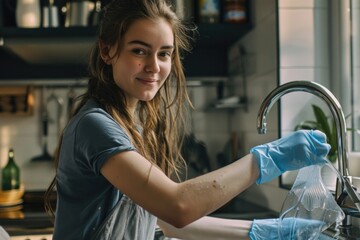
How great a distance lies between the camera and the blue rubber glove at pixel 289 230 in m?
0.91

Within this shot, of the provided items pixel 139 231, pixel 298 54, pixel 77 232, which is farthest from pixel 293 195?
pixel 298 54

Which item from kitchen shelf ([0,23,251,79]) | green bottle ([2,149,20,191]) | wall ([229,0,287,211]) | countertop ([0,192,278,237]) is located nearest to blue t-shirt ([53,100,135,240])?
countertop ([0,192,278,237])

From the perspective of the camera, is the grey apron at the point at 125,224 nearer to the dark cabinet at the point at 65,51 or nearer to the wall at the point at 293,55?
the wall at the point at 293,55

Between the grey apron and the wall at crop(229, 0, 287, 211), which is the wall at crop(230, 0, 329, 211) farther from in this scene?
the grey apron

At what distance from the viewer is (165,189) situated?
0.78 metres

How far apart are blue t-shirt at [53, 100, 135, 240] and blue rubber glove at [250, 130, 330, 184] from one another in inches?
10.1

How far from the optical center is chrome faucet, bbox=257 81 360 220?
2.73ft

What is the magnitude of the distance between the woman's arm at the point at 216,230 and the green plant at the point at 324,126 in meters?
0.47

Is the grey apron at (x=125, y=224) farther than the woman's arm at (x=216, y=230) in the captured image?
No

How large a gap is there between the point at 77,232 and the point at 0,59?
Answer: 1.56 metres

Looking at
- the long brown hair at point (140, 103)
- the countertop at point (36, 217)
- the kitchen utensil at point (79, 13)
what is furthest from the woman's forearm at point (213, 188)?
the kitchen utensil at point (79, 13)

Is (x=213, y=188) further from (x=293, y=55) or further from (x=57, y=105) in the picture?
(x=57, y=105)

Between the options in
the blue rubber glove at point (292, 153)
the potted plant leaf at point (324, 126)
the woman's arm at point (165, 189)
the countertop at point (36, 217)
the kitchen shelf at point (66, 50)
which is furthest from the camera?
the kitchen shelf at point (66, 50)

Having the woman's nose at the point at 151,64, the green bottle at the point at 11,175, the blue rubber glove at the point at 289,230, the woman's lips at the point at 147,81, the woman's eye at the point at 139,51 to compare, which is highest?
the woman's eye at the point at 139,51
